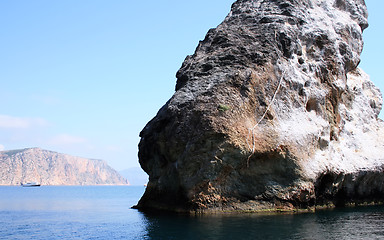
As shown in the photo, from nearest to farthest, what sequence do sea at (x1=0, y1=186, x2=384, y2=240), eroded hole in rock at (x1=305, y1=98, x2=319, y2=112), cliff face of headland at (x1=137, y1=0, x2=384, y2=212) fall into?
sea at (x1=0, y1=186, x2=384, y2=240) < cliff face of headland at (x1=137, y1=0, x2=384, y2=212) < eroded hole in rock at (x1=305, y1=98, x2=319, y2=112)

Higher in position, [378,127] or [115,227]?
[378,127]

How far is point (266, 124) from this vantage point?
2472 centimetres

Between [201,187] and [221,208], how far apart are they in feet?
5.48

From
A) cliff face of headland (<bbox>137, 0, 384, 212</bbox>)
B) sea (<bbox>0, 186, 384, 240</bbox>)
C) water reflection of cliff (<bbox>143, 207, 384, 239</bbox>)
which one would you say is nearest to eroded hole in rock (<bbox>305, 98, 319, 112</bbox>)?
cliff face of headland (<bbox>137, 0, 384, 212</bbox>)

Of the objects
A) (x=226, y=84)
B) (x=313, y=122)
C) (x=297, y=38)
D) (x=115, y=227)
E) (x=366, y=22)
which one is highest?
(x=366, y=22)

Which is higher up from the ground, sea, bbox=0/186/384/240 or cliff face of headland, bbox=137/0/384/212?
cliff face of headland, bbox=137/0/384/212

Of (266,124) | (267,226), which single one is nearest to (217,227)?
(267,226)

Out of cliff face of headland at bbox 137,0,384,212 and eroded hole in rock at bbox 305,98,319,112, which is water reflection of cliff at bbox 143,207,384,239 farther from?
eroded hole in rock at bbox 305,98,319,112

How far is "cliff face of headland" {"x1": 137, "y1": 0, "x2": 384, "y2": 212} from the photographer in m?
23.5

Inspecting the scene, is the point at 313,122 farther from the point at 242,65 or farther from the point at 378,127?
the point at 378,127

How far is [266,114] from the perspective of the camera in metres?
25.0

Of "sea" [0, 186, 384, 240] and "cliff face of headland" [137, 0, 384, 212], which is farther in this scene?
"cliff face of headland" [137, 0, 384, 212]

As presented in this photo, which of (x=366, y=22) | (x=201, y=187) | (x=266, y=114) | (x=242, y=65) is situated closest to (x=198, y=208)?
(x=201, y=187)

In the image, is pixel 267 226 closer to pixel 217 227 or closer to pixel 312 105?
pixel 217 227
